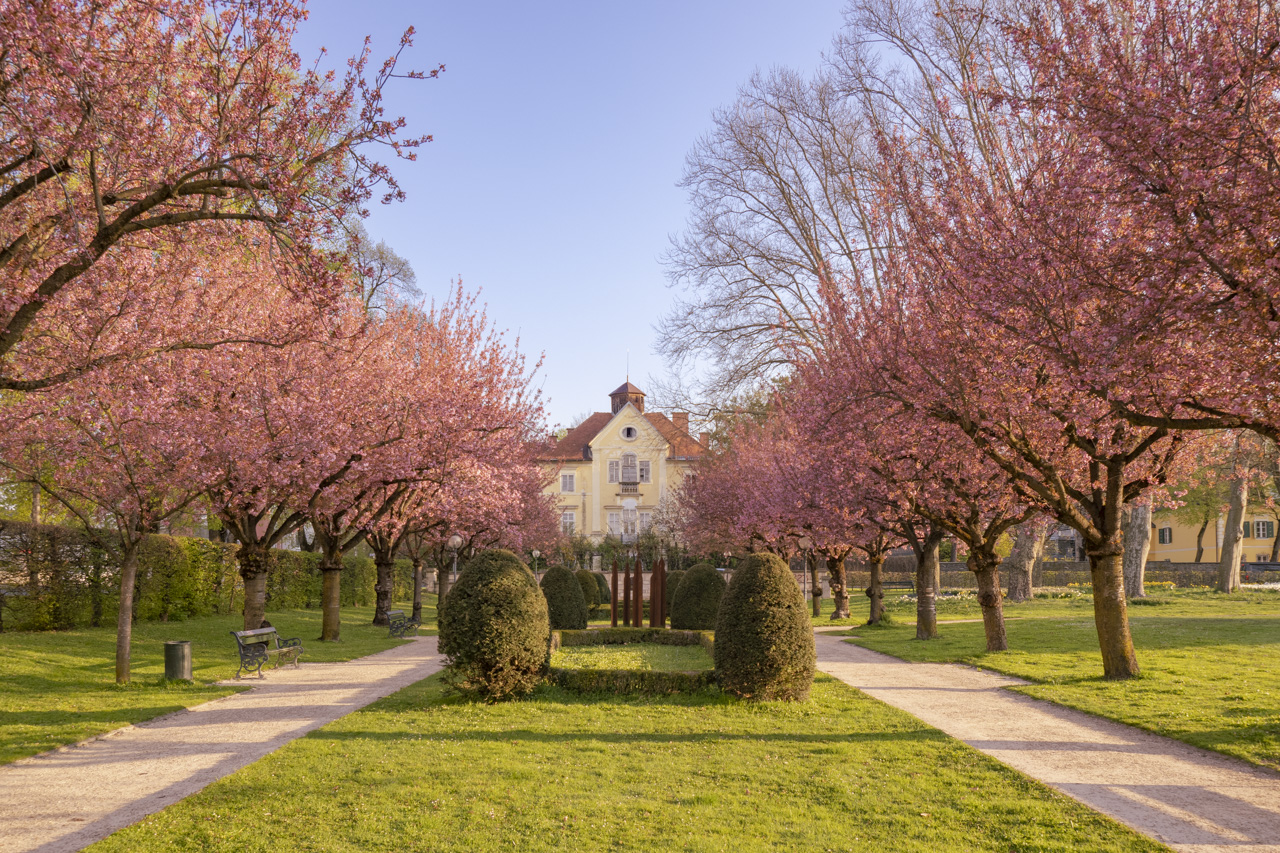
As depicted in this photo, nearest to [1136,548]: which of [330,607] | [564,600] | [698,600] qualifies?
[698,600]

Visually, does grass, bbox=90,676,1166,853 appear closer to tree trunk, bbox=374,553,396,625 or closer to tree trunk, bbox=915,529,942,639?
tree trunk, bbox=915,529,942,639

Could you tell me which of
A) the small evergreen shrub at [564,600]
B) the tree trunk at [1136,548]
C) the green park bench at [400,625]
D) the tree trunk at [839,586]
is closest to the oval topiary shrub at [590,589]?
the green park bench at [400,625]

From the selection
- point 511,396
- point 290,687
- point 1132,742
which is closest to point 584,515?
point 511,396

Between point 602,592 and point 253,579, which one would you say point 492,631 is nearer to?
point 253,579

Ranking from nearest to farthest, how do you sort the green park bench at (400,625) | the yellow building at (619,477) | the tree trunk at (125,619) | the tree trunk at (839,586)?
the tree trunk at (125,619) → the green park bench at (400,625) → the tree trunk at (839,586) → the yellow building at (619,477)

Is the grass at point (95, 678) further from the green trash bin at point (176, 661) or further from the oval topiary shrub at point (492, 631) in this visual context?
the oval topiary shrub at point (492, 631)

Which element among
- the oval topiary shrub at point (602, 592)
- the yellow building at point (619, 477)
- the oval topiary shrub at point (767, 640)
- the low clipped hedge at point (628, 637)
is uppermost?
the yellow building at point (619, 477)

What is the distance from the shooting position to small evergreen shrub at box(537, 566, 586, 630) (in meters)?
24.3

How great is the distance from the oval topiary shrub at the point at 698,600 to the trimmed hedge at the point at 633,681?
13.1 m

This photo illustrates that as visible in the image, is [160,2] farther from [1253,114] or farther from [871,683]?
[871,683]

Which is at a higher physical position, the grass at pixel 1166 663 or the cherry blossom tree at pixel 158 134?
the cherry blossom tree at pixel 158 134

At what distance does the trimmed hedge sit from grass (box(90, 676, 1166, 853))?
1990 millimetres

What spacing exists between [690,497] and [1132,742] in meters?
34.5

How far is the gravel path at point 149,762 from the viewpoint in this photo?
22.0ft
